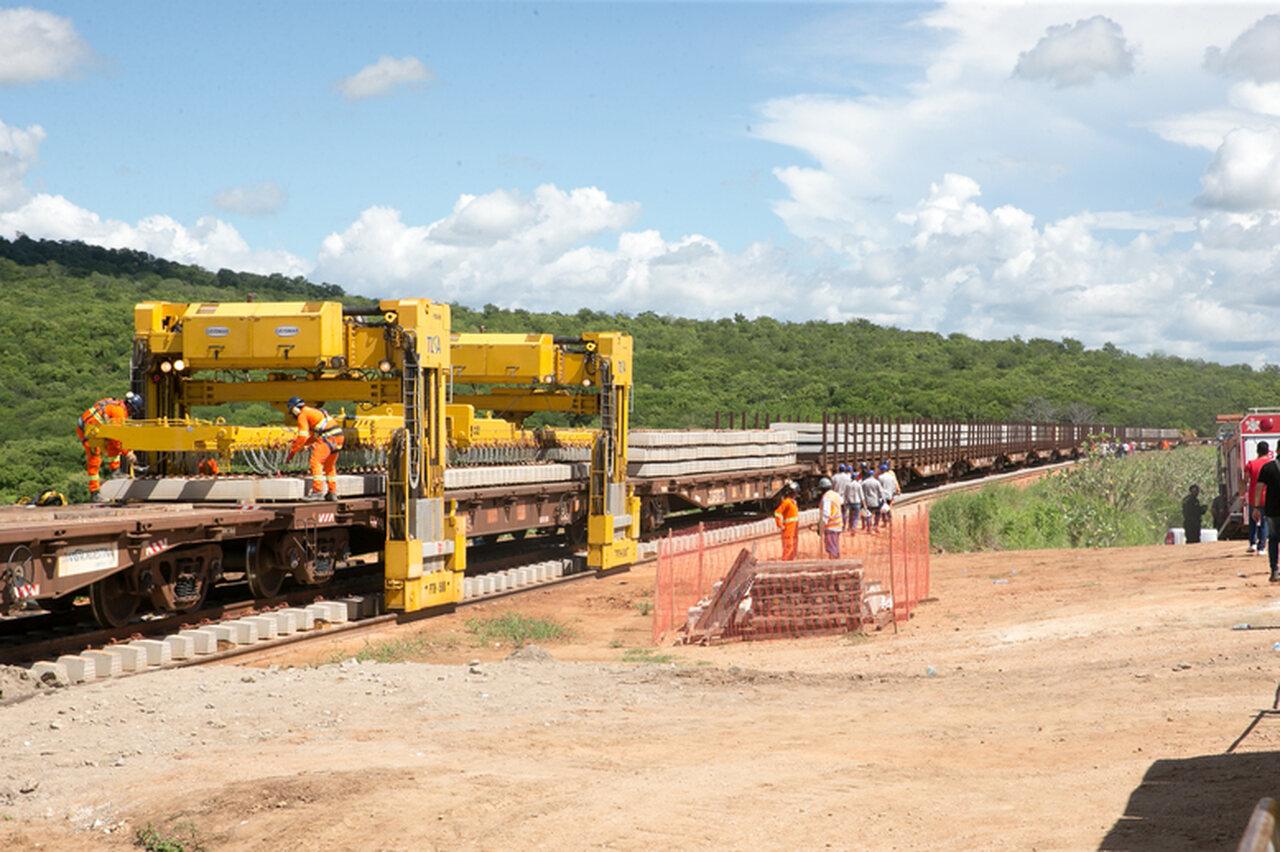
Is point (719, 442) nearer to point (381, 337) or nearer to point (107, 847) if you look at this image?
point (381, 337)

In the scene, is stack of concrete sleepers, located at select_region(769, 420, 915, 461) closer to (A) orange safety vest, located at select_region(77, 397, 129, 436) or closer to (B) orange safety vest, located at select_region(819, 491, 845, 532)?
(B) orange safety vest, located at select_region(819, 491, 845, 532)

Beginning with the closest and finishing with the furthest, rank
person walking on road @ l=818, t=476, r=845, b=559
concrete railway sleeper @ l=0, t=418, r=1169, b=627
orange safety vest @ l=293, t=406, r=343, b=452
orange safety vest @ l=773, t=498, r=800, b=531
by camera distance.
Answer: concrete railway sleeper @ l=0, t=418, r=1169, b=627
orange safety vest @ l=293, t=406, r=343, b=452
orange safety vest @ l=773, t=498, r=800, b=531
person walking on road @ l=818, t=476, r=845, b=559

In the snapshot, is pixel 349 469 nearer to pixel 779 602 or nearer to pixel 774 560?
pixel 779 602

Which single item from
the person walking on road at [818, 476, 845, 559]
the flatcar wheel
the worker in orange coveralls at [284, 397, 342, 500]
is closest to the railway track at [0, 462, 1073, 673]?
the flatcar wheel

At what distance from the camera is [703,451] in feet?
92.0

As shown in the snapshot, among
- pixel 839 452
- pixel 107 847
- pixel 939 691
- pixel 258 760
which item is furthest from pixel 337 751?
pixel 839 452

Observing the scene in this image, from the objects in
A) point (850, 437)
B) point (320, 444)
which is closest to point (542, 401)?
point (320, 444)

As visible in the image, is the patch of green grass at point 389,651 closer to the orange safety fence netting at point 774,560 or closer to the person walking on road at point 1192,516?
the orange safety fence netting at point 774,560

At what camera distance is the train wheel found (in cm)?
1576

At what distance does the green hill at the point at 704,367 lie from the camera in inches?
1893

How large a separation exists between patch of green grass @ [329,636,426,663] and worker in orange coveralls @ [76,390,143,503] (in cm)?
390

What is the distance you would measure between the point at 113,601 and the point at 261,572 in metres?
2.38

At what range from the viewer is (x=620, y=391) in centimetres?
2316

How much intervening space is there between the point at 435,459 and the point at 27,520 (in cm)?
536
